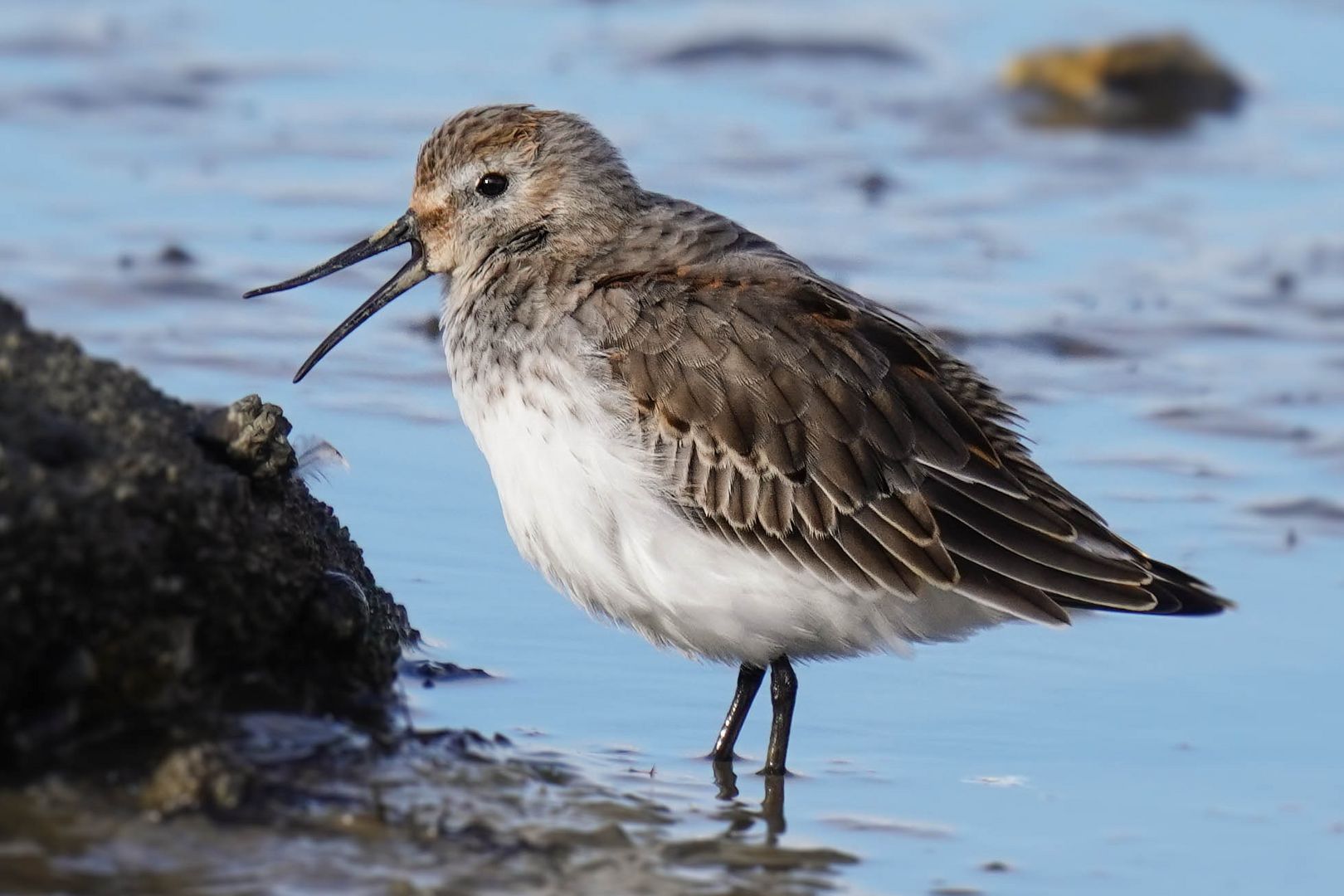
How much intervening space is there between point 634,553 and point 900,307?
430cm

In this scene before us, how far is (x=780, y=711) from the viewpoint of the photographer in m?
5.64

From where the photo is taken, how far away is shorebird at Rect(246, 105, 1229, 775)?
17.8 ft

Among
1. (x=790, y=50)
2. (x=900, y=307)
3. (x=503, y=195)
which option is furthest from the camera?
(x=790, y=50)

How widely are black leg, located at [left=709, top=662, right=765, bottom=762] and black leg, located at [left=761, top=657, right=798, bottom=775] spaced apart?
0.05 m

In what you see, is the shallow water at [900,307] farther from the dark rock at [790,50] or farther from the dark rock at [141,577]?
the dark rock at [141,577]

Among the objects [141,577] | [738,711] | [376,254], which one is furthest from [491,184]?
[141,577]

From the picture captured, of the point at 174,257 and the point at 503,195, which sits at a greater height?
the point at 174,257

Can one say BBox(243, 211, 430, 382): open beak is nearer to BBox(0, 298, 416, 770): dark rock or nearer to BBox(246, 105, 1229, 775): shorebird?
BBox(246, 105, 1229, 775): shorebird

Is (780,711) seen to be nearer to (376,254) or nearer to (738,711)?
(738,711)

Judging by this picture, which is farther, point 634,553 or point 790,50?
point 790,50

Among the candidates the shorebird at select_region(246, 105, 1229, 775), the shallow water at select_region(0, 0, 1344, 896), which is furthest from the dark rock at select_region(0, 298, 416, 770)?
the shorebird at select_region(246, 105, 1229, 775)

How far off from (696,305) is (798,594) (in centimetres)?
77

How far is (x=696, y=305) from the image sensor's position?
5.55 m

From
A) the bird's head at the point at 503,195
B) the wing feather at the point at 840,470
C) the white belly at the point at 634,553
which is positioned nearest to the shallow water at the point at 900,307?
the white belly at the point at 634,553
